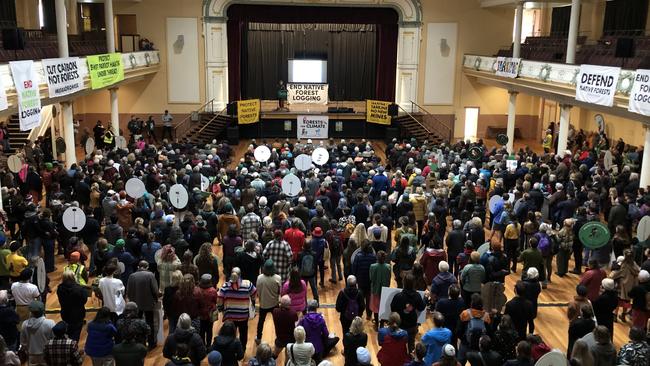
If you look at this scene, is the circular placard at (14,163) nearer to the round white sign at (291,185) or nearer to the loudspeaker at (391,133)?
the round white sign at (291,185)

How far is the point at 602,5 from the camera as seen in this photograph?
28.5 m

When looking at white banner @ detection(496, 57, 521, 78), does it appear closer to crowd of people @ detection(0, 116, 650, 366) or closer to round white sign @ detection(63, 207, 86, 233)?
crowd of people @ detection(0, 116, 650, 366)

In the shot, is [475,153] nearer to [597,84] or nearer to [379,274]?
[597,84]

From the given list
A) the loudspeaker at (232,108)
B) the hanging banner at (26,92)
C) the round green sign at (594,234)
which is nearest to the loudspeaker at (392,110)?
the loudspeaker at (232,108)

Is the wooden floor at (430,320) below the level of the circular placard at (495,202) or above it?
below

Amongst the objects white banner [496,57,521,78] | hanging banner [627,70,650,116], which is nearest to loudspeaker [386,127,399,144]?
white banner [496,57,521,78]

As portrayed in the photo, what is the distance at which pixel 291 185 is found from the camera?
14555 millimetres

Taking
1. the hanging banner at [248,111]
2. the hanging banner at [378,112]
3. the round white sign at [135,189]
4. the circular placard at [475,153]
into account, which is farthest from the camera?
the hanging banner at [378,112]

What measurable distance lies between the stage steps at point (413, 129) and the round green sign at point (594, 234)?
18148 millimetres

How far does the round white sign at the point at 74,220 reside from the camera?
11797 millimetres

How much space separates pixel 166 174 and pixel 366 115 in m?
16.7

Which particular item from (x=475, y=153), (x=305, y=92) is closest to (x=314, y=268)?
(x=475, y=153)

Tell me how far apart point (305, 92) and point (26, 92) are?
1874 centimetres

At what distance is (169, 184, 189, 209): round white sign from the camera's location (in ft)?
43.8
